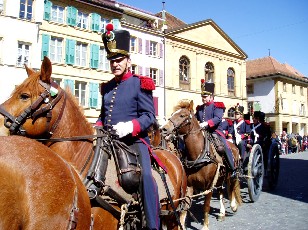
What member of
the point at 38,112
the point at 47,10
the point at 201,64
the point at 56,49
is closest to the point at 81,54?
the point at 56,49

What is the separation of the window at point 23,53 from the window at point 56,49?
200 centimetres

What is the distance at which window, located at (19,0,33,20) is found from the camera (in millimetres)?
25062

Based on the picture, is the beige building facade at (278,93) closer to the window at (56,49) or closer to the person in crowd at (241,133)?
the window at (56,49)

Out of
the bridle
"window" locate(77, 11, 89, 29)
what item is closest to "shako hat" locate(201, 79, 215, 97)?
the bridle

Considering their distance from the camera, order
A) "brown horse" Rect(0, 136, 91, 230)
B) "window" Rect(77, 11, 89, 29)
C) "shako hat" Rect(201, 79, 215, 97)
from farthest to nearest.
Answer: "window" Rect(77, 11, 89, 29)
"shako hat" Rect(201, 79, 215, 97)
"brown horse" Rect(0, 136, 91, 230)

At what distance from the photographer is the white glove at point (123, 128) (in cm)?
318

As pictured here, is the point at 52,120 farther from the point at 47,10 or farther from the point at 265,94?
the point at 265,94

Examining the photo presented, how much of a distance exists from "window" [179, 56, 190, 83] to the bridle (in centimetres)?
3395

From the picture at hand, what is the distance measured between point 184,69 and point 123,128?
34.7 metres

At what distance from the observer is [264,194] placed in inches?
411

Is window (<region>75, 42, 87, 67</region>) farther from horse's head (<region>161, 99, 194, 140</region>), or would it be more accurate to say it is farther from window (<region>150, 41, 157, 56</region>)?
horse's head (<region>161, 99, 194, 140</region>)

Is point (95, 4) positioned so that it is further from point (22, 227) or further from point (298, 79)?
point (298, 79)

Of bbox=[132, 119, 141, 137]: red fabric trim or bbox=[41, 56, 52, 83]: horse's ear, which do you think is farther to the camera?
bbox=[132, 119, 141, 137]: red fabric trim

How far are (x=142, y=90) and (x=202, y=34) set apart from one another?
38.2 metres
